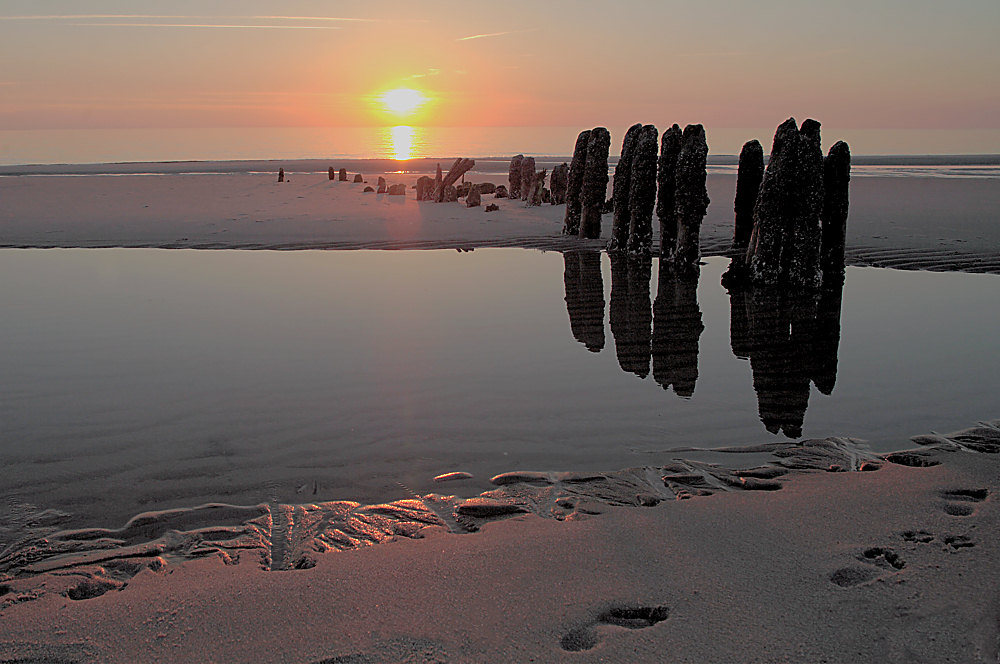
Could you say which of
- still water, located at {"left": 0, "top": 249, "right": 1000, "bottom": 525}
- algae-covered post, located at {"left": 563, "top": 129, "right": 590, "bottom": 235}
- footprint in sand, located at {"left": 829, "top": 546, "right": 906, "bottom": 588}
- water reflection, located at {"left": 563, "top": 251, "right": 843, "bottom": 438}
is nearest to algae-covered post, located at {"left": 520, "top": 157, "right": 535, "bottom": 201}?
algae-covered post, located at {"left": 563, "top": 129, "right": 590, "bottom": 235}

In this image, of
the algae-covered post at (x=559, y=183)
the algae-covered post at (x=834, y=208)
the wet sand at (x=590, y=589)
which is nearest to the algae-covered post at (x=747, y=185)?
the algae-covered post at (x=834, y=208)

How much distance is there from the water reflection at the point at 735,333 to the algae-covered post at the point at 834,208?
0.68m

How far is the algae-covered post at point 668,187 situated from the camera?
11758mm

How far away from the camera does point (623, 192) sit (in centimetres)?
1387

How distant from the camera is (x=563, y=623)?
103 inches

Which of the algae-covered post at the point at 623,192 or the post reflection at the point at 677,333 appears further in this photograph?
the algae-covered post at the point at 623,192

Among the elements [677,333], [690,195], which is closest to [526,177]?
[690,195]

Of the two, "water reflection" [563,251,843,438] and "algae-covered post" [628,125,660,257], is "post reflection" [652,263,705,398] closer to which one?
"water reflection" [563,251,843,438]

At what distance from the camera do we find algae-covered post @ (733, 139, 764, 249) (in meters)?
13.0

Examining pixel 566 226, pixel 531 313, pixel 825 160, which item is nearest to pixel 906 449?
pixel 531 313

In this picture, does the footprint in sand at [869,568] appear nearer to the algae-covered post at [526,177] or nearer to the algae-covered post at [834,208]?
the algae-covered post at [834,208]

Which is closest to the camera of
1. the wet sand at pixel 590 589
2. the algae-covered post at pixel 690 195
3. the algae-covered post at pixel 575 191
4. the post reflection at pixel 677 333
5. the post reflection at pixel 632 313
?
the wet sand at pixel 590 589

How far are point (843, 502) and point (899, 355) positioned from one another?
3.40m

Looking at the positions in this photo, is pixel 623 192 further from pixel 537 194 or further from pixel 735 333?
pixel 537 194
